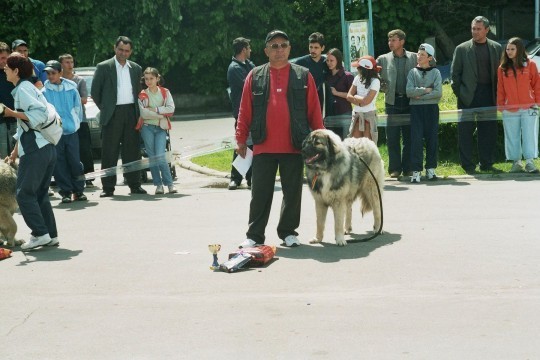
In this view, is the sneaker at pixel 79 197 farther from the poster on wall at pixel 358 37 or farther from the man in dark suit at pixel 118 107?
the poster on wall at pixel 358 37

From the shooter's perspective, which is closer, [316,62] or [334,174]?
[334,174]

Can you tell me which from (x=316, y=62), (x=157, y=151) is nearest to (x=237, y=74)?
(x=316, y=62)

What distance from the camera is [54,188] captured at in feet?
52.5

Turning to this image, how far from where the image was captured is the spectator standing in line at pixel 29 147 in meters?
10.2

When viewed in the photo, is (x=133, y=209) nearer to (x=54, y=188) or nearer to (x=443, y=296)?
(x=54, y=188)

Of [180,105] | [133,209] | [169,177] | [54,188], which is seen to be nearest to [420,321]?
[133,209]

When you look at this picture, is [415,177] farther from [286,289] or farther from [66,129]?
[286,289]

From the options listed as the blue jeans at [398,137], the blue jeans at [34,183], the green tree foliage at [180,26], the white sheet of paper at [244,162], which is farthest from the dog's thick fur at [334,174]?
the green tree foliage at [180,26]

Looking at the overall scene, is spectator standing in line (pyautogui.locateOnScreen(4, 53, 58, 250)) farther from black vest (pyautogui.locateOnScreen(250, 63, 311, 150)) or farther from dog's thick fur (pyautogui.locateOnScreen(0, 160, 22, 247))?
black vest (pyautogui.locateOnScreen(250, 63, 311, 150))

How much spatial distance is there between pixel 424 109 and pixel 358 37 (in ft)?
42.2

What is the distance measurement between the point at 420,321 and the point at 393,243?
3123mm

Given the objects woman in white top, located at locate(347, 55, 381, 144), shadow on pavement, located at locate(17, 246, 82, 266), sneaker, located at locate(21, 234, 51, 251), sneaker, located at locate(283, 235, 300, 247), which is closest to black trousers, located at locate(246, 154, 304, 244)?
sneaker, located at locate(283, 235, 300, 247)

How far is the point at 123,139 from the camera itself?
14961mm

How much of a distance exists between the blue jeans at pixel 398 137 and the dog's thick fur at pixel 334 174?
4417 millimetres
